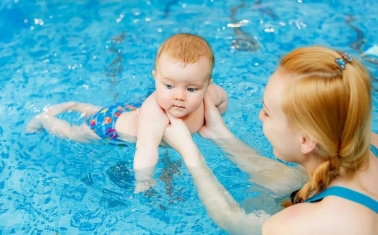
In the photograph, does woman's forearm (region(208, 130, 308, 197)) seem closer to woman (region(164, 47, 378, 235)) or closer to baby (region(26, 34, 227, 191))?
baby (region(26, 34, 227, 191))

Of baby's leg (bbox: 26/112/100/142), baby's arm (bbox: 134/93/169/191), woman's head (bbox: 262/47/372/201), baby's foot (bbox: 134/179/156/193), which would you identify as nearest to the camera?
woman's head (bbox: 262/47/372/201)

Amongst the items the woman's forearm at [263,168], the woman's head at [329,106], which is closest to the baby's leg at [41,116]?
the woman's forearm at [263,168]

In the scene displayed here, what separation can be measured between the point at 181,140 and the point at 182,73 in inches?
15.4

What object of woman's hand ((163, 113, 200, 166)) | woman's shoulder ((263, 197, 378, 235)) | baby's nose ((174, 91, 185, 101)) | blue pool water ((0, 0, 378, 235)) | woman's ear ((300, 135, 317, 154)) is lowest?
blue pool water ((0, 0, 378, 235))

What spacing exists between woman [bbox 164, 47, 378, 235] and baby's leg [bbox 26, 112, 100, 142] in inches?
63.4

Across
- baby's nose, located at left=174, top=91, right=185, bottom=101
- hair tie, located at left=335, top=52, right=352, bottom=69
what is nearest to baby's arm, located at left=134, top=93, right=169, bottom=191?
baby's nose, located at left=174, top=91, right=185, bottom=101

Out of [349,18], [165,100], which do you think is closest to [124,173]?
[165,100]

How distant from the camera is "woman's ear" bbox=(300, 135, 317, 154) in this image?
209 cm

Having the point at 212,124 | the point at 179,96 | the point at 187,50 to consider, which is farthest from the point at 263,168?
the point at 187,50

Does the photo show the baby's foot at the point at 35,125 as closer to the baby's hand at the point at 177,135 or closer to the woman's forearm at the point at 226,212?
the baby's hand at the point at 177,135

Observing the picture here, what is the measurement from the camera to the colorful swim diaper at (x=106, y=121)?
3.36 metres

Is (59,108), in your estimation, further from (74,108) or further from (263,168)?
(263,168)

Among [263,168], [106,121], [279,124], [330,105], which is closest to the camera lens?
[330,105]

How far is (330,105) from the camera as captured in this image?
1949 millimetres
